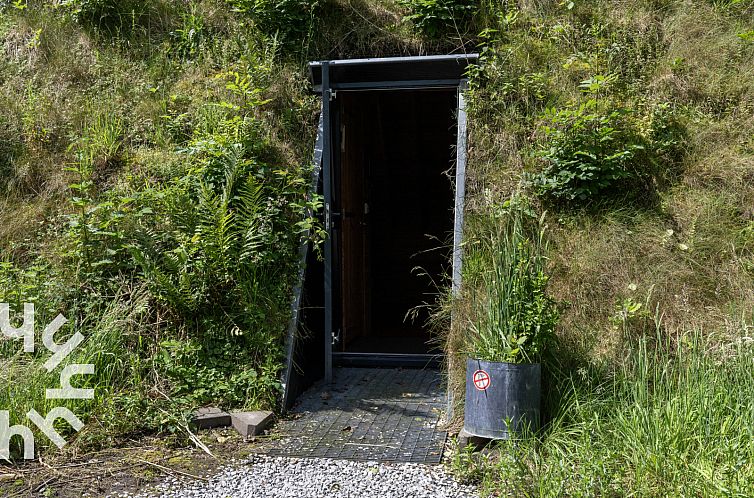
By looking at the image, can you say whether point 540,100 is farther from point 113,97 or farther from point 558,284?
point 113,97

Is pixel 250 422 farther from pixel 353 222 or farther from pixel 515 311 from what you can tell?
pixel 353 222

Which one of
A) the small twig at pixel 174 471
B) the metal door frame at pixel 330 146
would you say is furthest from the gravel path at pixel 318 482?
the metal door frame at pixel 330 146

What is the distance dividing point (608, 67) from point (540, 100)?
2.28 feet

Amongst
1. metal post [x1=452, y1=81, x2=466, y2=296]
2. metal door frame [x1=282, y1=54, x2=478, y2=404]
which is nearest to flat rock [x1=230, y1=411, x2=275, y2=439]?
metal door frame [x1=282, y1=54, x2=478, y2=404]

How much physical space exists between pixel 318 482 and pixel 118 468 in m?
1.20

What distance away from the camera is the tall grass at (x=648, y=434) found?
3373mm

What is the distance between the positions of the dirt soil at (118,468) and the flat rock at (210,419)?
0.10 meters

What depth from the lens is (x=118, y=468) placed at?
4.13 meters

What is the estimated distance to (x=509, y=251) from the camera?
434cm

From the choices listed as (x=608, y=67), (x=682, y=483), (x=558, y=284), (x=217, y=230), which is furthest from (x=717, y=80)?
(x=217, y=230)

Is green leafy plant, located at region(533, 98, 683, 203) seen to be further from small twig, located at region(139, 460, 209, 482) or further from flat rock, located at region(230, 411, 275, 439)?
small twig, located at region(139, 460, 209, 482)

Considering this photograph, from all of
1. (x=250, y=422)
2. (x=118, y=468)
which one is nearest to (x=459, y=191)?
(x=250, y=422)

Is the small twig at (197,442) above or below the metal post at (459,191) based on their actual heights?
below

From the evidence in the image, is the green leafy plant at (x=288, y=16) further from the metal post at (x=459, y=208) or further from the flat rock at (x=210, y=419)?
the flat rock at (x=210, y=419)
